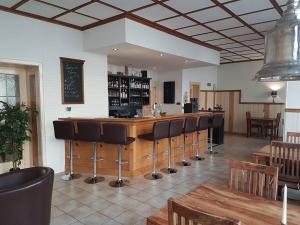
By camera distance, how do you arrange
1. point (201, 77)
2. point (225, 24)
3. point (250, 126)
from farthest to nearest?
→ 1. point (201, 77)
2. point (250, 126)
3. point (225, 24)

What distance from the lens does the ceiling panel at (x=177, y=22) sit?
13.9 feet

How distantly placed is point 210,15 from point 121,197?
3.44m

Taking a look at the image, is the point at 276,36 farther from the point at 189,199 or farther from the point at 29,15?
the point at 29,15

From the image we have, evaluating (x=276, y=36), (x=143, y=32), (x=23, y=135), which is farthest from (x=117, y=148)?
(x=276, y=36)

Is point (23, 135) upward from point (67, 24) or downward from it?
downward

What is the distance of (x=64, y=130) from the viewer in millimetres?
4035

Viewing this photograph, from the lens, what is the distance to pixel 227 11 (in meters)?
3.89

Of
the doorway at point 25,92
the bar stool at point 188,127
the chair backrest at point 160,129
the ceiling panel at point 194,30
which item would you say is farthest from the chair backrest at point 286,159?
the doorway at point 25,92

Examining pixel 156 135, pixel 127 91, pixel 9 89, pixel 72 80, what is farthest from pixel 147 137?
pixel 127 91

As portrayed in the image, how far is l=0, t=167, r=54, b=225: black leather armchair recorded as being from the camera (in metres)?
1.67

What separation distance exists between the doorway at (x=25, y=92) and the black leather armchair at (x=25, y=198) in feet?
7.65

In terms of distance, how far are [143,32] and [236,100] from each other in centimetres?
644

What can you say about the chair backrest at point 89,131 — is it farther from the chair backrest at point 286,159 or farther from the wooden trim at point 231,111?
the wooden trim at point 231,111

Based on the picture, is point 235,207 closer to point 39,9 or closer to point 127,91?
point 39,9
